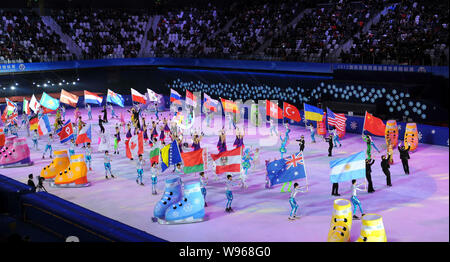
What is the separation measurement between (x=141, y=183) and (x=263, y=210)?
6201 mm

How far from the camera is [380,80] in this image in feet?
104

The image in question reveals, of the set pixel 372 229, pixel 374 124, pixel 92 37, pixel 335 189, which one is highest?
pixel 92 37

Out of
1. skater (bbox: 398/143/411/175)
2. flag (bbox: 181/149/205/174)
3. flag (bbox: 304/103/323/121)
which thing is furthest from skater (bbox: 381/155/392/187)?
flag (bbox: 304/103/323/121)

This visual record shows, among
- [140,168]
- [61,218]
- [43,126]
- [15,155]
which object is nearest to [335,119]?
[140,168]

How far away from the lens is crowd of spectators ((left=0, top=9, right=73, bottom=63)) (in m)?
42.5

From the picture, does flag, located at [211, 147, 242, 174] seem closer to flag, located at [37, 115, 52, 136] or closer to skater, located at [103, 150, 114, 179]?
skater, located at [103, 150, 114, 179]

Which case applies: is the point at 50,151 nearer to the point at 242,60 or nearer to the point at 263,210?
the point at 263,210

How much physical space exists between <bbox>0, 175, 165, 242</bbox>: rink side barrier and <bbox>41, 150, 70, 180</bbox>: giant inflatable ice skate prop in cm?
775

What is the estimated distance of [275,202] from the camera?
59.0ft

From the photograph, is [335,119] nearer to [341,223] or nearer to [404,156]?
[404,156]

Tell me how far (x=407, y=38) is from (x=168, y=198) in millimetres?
22800

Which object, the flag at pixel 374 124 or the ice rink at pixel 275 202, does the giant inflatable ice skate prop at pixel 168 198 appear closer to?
the ice rink at pixel 275 202

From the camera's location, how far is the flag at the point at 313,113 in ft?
90.3
